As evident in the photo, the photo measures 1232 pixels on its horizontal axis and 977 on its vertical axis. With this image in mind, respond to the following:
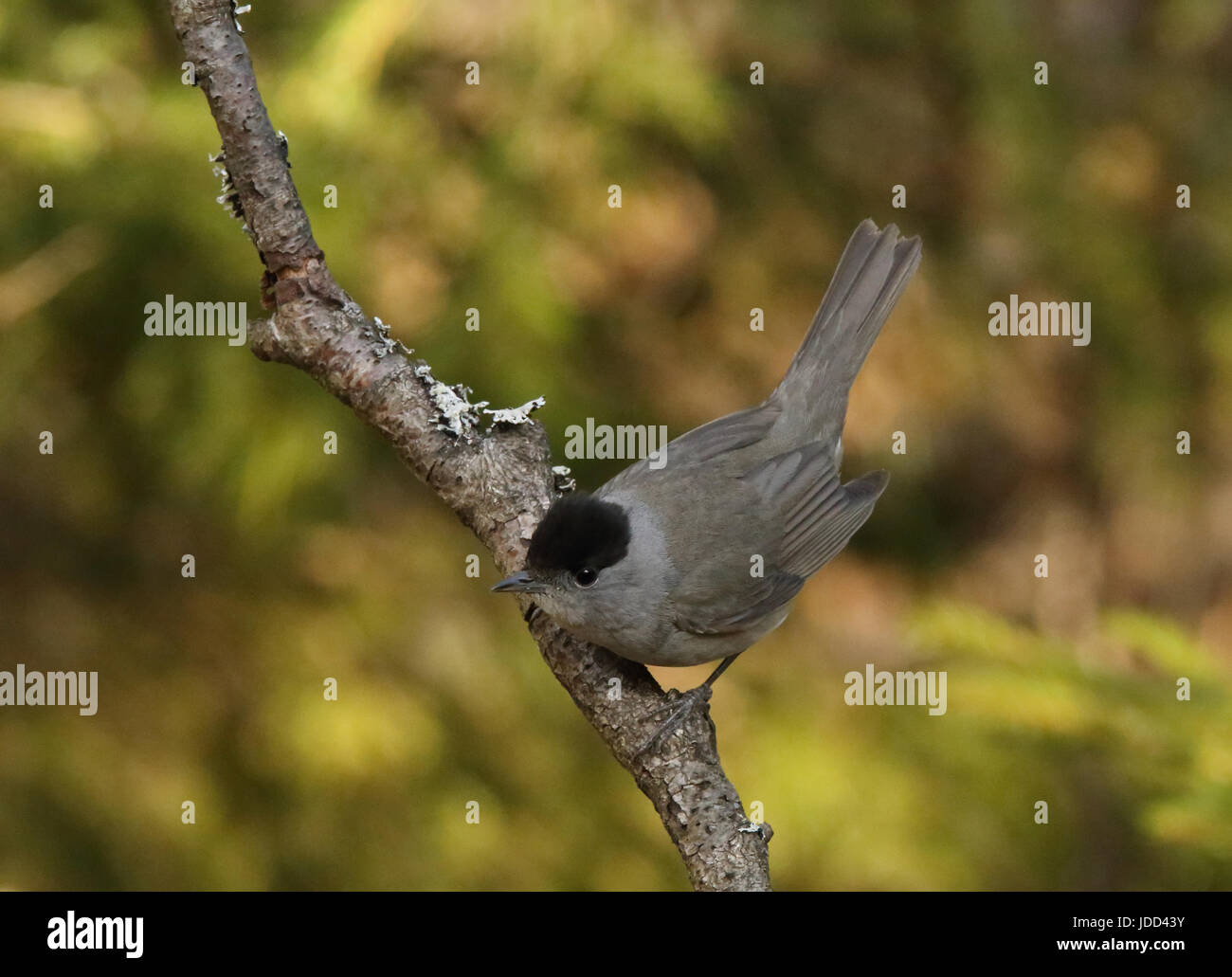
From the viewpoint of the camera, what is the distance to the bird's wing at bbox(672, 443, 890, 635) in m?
3.16

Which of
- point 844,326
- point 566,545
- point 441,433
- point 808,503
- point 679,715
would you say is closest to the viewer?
point 679,715

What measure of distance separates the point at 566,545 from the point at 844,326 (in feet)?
5.10

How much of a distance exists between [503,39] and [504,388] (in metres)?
1.44

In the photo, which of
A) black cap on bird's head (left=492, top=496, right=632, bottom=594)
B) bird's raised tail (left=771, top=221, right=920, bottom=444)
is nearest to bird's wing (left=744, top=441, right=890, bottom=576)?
bird's raised tail (left=771, top=221, right=920, bottom=444)

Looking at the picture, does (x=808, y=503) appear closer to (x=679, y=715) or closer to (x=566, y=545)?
(x=566, y=545)

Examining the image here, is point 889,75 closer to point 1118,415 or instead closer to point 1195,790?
point 1118,415

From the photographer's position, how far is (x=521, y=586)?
2668mm

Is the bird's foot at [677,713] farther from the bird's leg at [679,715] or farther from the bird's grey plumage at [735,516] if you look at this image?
the bird's grey plumage at [735,516]

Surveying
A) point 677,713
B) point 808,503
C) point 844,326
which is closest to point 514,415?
point 677,713

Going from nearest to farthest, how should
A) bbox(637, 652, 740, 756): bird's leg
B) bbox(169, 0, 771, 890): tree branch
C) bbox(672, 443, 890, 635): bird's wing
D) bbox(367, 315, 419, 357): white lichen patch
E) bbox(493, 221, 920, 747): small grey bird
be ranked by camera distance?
1. bbox(169, 0, 771, 890): tree branch
2. bbox(637, 652, 740, 756): bird's leg
3. bbox(367, 315, 419, 357): white lichen patch
4. bbox(493, 221, 920, 747): small grey bird
5. bbox(672, 443, 890, 635): bird's wing

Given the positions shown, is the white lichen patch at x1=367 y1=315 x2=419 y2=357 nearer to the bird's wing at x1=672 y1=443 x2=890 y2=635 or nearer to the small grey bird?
the small grey bird

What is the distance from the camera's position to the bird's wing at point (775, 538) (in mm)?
3162

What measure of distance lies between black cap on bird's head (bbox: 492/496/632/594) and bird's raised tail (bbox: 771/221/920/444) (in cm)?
115

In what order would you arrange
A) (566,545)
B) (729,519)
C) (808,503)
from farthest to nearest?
(808,503), (729,519), (566,545)
